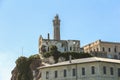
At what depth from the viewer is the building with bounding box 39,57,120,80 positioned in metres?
78.1

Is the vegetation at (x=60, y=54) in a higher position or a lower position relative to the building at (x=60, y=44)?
lower

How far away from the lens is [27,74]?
336ft

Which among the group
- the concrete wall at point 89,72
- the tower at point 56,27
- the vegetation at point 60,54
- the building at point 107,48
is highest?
the tower at point 56,27

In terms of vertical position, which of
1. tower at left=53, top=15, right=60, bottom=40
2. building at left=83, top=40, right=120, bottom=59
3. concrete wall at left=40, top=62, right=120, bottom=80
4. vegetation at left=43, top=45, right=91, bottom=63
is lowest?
concrete wall at left=40, top=62, right=120, bottom=80

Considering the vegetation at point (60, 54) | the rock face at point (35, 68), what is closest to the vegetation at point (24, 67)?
the rock face at point (35, 68)

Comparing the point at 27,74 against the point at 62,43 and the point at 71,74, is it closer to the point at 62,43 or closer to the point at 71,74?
the point at 62,43

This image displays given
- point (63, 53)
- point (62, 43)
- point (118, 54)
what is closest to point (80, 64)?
point (63, 53)

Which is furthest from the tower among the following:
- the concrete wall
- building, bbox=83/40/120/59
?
the concrete wall

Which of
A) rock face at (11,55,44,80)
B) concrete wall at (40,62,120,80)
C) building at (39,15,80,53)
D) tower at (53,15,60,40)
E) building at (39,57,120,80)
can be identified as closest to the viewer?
concrete wall at (40,62,120,80)

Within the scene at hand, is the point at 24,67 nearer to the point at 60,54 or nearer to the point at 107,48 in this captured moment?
the point at 60,54

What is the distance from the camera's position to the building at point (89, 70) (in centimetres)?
7806

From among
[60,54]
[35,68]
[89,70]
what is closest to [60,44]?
[60,54]

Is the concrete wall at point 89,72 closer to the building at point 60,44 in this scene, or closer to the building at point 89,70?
the building at point 89,70

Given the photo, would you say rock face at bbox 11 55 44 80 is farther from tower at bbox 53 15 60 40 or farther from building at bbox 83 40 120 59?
building at bbox 83 40 120 59
